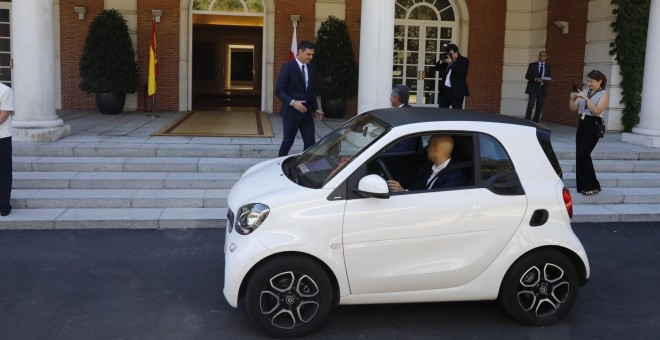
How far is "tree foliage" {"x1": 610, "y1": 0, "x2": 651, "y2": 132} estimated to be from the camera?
13.8 metres

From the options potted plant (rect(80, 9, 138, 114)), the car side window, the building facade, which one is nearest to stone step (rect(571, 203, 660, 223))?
the car side window

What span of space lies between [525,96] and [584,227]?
10376mm

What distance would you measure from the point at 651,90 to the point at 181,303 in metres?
10.5

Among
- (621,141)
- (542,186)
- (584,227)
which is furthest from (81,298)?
(621,141)

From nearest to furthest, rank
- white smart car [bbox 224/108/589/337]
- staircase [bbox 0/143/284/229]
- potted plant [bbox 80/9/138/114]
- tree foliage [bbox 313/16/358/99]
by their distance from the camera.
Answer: white smart car [bbox 224/108/589/337] < staircase [bbox 0/143/284/229] < potted plant [bbox 80/9/138/114] < tree foliage [bbox 313/16/358/99]

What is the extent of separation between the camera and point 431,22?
1738cm

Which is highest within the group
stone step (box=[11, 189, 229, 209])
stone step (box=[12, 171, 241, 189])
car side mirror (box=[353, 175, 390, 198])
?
car side mirror (box=[353, 175, 390, 198])

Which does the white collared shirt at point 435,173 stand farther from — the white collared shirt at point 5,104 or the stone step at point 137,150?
the stone step at point 137,150

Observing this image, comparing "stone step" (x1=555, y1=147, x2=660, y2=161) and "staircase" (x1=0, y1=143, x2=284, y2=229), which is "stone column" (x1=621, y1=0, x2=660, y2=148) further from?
"staircase" (x1=0, y1=143, x2=284, y2=229)

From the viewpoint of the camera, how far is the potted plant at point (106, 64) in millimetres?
14672

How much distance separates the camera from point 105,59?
1470 cm

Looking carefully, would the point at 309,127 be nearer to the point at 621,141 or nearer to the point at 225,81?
the point at 621,141

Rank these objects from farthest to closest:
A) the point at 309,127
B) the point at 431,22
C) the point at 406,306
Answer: the point at 431,22
the point at 309,127
the point at 406,306

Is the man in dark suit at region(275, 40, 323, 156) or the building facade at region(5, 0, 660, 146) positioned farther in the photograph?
the building facade at region(5, 0, 660, 146)
